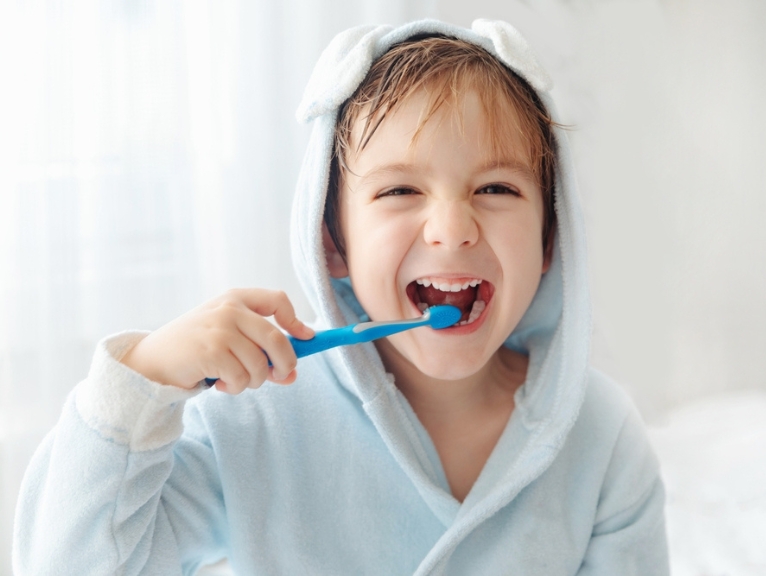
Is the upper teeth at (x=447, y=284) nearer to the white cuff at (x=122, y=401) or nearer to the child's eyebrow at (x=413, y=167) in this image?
the child's eyebrow at (x=413, y=167)

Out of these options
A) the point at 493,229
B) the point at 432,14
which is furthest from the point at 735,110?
the point at 493,229

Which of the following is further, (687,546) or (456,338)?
(687,546)

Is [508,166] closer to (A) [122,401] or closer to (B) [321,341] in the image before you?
(B) [321,341]

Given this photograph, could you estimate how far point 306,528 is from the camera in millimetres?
839

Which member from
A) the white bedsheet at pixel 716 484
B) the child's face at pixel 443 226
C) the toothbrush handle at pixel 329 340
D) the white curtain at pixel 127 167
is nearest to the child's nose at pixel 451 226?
the child's face at pixel 443 226

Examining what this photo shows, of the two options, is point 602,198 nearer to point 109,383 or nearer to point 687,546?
point 687,546

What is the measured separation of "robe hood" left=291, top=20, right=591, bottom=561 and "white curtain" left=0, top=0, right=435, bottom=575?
337mm

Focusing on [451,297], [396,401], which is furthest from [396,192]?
[396,401]

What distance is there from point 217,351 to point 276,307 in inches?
3.0

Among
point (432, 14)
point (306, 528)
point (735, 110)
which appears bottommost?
point (306, 528)

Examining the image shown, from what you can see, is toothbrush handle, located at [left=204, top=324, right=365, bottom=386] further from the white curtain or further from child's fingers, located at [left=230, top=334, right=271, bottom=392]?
the white curtain

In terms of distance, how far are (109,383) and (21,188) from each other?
1.80 ft

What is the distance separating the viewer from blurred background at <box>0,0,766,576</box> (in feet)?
3.51

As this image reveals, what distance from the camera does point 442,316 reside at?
79cm
